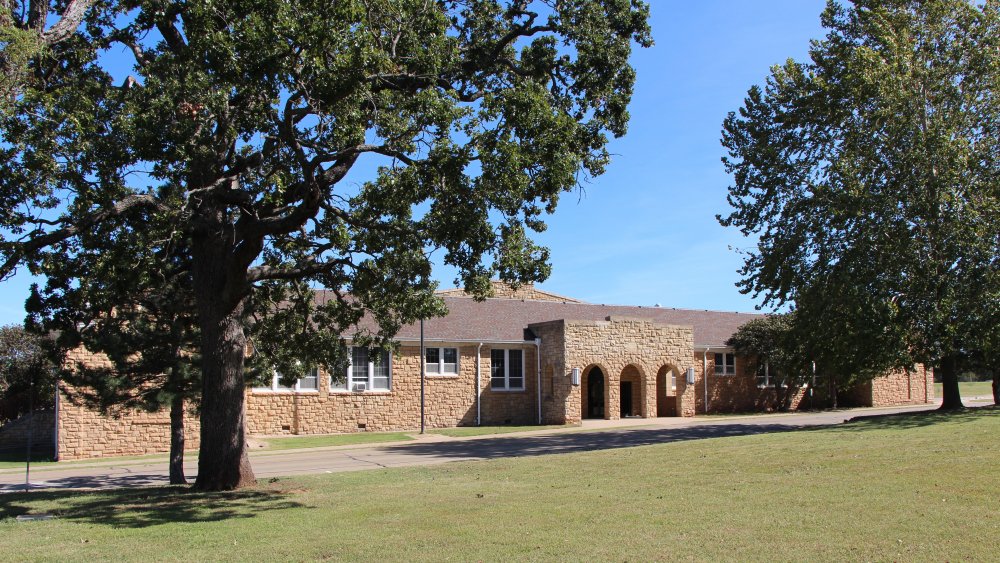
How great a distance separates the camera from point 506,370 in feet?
110

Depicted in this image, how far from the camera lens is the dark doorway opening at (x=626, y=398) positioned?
122ft

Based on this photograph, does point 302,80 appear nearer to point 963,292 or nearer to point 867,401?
point 963,292

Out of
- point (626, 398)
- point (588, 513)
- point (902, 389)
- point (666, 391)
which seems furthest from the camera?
point (902, 389)

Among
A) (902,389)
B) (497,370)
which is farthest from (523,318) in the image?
(902,389)

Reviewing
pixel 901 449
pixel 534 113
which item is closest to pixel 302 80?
pixel 534 113

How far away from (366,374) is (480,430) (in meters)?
5.04

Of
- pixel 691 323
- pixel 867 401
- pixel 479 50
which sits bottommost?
pixel 867 401

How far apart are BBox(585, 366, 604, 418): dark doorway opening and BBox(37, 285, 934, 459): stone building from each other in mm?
48

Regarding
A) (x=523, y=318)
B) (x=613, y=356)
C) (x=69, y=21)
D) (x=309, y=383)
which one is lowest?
(x=309, y=383)

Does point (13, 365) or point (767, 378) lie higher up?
point (13, 365)

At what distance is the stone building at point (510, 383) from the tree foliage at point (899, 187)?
32.5 feet

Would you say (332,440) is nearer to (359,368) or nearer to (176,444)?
(359,368)

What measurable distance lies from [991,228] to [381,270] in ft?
61.4

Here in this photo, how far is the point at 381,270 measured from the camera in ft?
45.2
